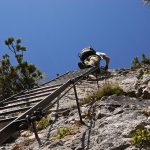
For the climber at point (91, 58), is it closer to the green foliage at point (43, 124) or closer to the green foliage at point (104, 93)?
the green foliage at point (104, 93)

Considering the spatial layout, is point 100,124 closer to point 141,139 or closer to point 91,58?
point 141,139

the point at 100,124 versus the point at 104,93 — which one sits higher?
the point at 104,93

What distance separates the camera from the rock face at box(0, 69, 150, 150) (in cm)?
610

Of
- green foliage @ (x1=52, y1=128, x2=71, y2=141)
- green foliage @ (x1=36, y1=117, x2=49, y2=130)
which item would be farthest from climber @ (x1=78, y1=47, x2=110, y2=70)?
green foliage @ (x1=52, y1=128, x2=71, y2=141)

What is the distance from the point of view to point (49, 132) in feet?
26.3

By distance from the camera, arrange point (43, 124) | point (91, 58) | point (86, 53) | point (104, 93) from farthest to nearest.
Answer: point (86, 53) → point (91, 58) → point (104, 93) → point (43, 124)

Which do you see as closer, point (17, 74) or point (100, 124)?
point (100, 124)

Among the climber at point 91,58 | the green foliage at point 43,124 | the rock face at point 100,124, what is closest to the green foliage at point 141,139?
the rock face at point 100,124

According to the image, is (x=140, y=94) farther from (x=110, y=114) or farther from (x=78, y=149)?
(x=78, y=149)

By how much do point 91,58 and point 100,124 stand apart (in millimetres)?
7800

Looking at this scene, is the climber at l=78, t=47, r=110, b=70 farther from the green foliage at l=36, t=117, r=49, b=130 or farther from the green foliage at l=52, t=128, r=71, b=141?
the green foliage at l=52, t=128, r=71, b=141

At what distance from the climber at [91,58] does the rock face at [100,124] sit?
11.2ft

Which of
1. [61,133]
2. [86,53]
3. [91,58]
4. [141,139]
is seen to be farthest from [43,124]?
[86,53]

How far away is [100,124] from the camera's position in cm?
704
